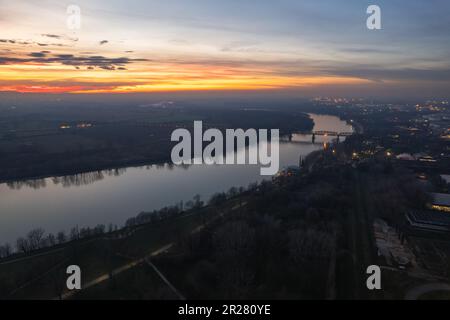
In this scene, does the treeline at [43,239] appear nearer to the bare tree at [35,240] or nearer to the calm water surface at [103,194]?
the bare tree at [35,240]

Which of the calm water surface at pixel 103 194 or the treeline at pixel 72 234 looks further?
the calm water surface at pixel 103 194

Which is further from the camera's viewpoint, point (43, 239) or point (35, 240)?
point (43, 239)

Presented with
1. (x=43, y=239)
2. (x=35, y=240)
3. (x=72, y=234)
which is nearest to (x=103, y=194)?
(x=72, y=234)

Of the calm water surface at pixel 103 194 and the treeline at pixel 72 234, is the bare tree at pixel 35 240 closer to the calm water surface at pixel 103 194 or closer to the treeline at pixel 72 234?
the treeline at pixel 72 234

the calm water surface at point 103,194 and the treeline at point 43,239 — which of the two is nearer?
the treeline at point 43,239

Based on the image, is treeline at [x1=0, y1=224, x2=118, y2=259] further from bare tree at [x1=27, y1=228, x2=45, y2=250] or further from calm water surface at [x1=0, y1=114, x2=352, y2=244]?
calm water surface at [x1=0, y1=114, x2=352, y2=244]

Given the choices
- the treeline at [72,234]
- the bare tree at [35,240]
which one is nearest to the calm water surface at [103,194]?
the treeline at [72,234]

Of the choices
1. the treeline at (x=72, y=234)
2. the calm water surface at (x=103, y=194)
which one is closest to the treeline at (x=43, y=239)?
the treeline at (x=72, y=234)

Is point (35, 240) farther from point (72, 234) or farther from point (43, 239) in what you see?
point (72, 234)
